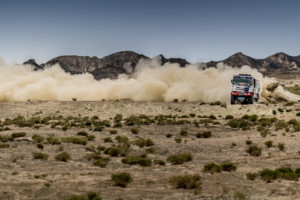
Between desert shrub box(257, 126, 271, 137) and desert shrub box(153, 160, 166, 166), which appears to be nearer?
desert shrub box(153, 160, 166, 166)

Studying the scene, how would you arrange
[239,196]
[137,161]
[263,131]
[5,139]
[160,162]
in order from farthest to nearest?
[263,131]
[5,139]
[137,161]
[160,162]
[239,196]

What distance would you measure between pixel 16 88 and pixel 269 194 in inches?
2824

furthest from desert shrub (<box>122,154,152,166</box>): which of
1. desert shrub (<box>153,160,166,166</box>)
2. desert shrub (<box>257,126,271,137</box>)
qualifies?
desert shrub (<box>257,126,271,137</box>)

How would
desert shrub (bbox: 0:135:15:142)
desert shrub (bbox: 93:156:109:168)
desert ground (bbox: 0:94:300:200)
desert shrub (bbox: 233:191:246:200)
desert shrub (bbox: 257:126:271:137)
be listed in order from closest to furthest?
desert shrub (bbox: 233:191:246:200), desert ground (bbox: 0:94:300:200), desert shrub (bbox: 93:156:109:168), desert shrub (bbox: 0:135:15:142), desert shrub (bbox: 257:126:271:137)

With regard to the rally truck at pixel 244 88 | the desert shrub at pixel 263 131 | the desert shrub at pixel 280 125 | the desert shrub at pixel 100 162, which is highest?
the rally truck at pixel 244 88

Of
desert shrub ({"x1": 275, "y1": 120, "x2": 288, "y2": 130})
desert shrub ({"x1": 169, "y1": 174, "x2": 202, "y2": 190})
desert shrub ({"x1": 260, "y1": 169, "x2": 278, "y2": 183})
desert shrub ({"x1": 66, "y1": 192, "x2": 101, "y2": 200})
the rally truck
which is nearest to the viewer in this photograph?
desert shrub ({"x1": 66, "y1": 192, "x2": 101, "y2": 200})

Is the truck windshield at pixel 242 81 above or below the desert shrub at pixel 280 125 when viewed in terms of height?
above

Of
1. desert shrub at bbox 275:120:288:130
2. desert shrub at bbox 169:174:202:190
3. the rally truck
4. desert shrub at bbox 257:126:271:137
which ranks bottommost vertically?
desert shrub at bbox 169:174:202:190

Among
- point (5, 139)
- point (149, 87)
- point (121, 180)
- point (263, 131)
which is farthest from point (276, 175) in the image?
point (149, 87)

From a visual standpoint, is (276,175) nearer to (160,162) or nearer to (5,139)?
(160,162)

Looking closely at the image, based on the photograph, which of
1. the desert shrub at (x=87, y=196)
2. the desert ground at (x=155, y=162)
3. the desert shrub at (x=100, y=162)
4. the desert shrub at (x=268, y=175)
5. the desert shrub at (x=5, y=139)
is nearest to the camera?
the desert shrub at (x=87, y=196)

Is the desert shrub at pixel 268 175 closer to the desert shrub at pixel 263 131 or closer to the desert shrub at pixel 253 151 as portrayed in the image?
the desert shrub at pixel 253 151

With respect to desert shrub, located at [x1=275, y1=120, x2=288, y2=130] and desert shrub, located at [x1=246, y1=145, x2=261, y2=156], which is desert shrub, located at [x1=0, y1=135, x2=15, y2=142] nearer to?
desert shrub, located at [x1=246, y1=145, x2=261, y2=156]

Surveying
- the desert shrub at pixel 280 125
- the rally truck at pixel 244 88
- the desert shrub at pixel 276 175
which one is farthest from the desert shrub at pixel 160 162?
the rally truck at pixel 244 88
